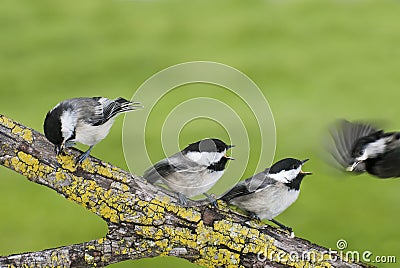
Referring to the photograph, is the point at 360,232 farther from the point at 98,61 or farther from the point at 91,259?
the point at 98,61

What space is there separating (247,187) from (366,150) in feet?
0.56

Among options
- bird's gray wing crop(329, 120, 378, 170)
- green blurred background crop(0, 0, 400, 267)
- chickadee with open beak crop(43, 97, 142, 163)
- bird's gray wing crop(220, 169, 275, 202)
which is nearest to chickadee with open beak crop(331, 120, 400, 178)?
bird's gray wing crop(329, 120, 378, 170)

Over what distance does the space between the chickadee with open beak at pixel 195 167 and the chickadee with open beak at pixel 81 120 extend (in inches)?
3.4

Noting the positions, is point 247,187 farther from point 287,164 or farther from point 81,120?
point 81,120

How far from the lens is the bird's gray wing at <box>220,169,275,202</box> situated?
0.86m

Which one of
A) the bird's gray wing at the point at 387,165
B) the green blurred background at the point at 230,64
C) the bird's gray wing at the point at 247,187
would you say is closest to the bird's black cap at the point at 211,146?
the bird's gray wing at the point at 247,187

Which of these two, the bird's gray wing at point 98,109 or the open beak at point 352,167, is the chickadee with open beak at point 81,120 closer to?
the bird's gray wing at point 98,109

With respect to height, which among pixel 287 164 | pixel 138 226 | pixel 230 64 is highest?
pixel 230 64

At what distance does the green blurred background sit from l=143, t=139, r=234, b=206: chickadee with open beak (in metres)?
0.86

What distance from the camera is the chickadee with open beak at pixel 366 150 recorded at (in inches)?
33.6

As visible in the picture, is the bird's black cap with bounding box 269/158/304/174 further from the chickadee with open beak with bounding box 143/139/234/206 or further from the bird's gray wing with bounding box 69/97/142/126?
the bird's gray wing with bounding box 69/97/142/126

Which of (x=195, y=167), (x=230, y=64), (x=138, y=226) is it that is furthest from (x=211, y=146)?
(x=230, y=64)

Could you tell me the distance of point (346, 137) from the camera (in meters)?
0.87

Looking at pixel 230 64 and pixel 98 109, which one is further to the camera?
pixel 230 64
